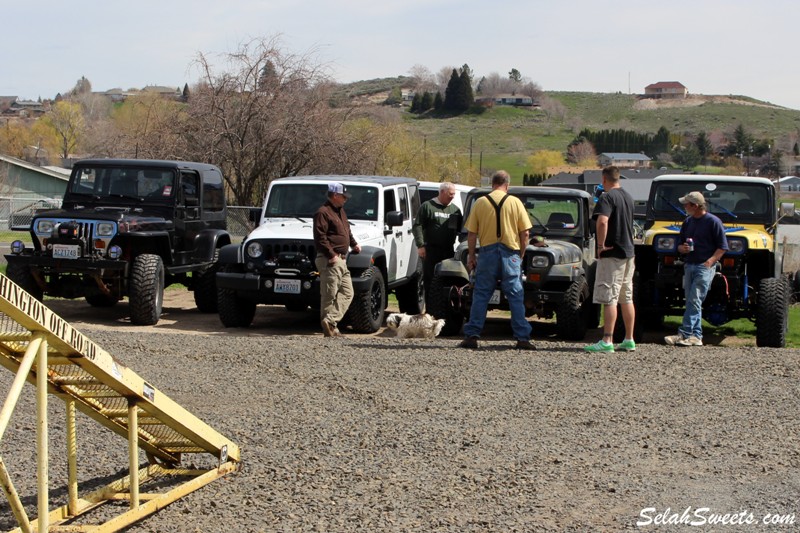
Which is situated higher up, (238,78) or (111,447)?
(238,78)

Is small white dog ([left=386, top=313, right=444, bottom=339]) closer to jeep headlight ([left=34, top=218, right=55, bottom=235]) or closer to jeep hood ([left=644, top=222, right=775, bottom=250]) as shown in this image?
jeep hood ([left=644, top=222, right=775, bottom=250])

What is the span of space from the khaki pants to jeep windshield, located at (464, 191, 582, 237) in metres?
2.13

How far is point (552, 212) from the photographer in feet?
45.3

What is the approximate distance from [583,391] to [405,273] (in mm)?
6678

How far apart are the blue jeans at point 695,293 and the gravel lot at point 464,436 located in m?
0.43

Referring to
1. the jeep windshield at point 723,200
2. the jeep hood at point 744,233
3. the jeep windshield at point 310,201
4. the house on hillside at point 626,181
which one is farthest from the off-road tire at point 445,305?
the house on hillside at point 626,181

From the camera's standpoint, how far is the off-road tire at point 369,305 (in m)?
12.9

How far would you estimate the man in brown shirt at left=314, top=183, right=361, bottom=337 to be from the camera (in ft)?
39.4

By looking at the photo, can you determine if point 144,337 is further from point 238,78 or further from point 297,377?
point 238,78

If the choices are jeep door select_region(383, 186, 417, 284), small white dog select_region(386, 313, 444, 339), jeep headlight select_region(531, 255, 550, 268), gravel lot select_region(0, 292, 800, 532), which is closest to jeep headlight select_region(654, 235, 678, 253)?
jeep headlight select_region(531, 255, 550, 268)

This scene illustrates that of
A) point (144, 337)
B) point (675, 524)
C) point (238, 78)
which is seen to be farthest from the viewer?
point (238, 78)

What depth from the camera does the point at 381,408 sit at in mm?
8039

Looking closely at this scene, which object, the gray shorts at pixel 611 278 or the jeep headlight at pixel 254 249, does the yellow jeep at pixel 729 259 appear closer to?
the gray shorts at pixel 611 278

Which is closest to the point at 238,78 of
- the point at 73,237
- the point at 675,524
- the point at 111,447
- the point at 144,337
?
the point at 73,237
